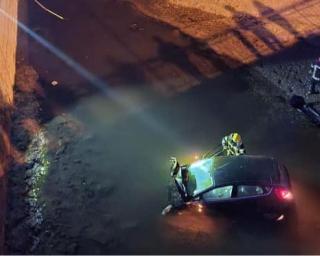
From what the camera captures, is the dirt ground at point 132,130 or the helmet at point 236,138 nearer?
the dirt ground at point 132,130

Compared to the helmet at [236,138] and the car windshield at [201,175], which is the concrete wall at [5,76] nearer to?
the car windshield at [201,175]

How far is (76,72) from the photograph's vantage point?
1581 cm

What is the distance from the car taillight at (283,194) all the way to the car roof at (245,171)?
21cm

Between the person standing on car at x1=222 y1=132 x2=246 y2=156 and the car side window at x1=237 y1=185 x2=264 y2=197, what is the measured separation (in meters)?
1.60

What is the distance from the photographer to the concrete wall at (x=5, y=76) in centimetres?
1237

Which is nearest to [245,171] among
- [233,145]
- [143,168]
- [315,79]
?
[233,145]

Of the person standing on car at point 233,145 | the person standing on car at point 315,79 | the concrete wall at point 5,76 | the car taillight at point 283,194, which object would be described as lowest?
the concrete wall at point 5,76

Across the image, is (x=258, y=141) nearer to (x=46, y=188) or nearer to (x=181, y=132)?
(x=181, y=132)

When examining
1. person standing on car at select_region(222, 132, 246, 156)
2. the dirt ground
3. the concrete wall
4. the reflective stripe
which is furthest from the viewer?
the reflective stripe

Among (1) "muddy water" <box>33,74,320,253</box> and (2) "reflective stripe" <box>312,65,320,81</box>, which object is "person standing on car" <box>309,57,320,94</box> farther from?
(1) "muddy water" <box>33,74,320,253</box>

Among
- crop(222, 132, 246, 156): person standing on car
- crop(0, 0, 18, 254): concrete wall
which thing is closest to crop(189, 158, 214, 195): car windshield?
crop(222, 132, 246, 156): person standing on car

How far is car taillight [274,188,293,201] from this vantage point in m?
11.2

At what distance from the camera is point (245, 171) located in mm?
11430

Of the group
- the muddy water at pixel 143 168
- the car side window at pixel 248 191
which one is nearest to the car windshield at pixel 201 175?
the car side window at pixel 248 191
